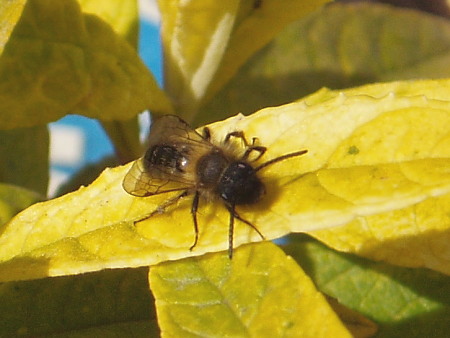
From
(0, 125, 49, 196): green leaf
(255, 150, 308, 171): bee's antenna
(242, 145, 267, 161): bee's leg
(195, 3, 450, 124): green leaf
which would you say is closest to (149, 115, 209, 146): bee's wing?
(242, 145, 267, 161): bee's leg

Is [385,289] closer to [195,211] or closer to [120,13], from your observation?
[195,211]

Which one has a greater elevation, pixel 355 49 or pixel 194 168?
pixel 194 168

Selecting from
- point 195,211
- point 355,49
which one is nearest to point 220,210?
point 195,211

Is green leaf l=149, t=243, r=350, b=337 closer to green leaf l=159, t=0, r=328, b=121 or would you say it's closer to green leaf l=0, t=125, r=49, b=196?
green leaf l=159, t=0, r=328, b=121

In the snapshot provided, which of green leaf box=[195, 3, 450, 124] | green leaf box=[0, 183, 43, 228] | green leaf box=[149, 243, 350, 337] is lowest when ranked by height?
green leaf box=[195, 3, 450, 124]

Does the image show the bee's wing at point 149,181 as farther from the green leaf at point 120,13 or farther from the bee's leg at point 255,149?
the green leaf at point 120,13

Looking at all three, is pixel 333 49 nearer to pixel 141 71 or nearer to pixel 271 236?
pixel 141 71
